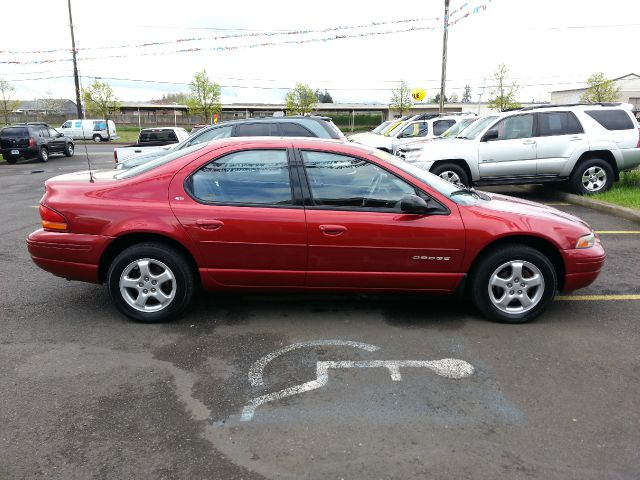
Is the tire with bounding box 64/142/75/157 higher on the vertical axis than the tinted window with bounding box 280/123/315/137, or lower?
lower

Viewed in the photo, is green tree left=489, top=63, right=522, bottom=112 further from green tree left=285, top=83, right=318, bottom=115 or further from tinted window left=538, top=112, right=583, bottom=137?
tinted window left=538, top=112, right=583, bottom=137

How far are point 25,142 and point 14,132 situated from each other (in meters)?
0.67

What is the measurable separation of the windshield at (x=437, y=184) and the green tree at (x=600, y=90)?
138ft

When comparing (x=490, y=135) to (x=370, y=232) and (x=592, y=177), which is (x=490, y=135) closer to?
(x=592, y=177)

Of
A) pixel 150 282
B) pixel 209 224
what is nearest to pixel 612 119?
pixel 209 224

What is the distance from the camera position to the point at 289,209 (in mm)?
4301

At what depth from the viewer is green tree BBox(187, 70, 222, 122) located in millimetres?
47719

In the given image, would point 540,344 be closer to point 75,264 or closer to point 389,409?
point 389,409

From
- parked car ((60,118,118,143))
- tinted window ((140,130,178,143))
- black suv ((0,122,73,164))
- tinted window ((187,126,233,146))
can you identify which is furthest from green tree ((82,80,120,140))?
tinted window ((187,126,233,146))

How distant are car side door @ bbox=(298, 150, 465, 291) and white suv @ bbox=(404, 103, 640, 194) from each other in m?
6.45

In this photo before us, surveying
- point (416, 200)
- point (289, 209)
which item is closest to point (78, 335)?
point (289, 209)

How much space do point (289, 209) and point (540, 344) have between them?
229 cm

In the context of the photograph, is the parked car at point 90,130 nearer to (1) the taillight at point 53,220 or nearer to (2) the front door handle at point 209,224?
(1) the taillight at point 53,220

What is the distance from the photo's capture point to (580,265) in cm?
447
